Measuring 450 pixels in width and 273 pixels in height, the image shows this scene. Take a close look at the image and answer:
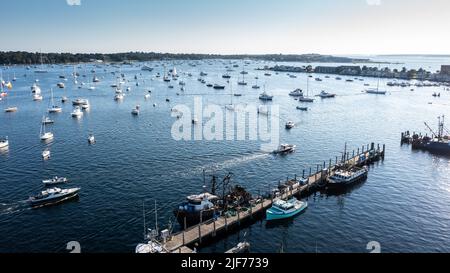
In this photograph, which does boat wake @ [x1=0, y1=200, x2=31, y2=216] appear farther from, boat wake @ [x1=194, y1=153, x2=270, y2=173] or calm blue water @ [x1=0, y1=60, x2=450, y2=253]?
boat wake @ [x1=194, y1=153, x2=270, y2=173]

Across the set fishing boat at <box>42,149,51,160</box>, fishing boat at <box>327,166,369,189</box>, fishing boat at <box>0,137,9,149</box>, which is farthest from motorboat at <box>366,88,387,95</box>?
fishing boat at <box>0,137,9,149</box>

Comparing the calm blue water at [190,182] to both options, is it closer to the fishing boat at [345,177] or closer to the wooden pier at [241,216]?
the wooden pier at [241,216]

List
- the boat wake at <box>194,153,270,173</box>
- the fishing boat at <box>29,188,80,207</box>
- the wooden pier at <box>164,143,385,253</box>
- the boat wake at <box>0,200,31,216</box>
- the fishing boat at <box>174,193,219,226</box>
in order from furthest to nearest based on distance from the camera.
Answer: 1. the boat wake at <box>194,153,270,173</box>
2. the fishing boat at <box>29,188,80,207</box>
3. the boat wake at <box>0,200,31,216</box>
4. the fishing boat at <box>174,193,219,226</box>
5. the wooden pier at <box>164,143,385,253</box>

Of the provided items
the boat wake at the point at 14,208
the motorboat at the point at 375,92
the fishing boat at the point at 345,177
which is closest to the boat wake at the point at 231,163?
the fishing boat at the point at 345,177

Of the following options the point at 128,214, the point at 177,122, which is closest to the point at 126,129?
the point at 177,122

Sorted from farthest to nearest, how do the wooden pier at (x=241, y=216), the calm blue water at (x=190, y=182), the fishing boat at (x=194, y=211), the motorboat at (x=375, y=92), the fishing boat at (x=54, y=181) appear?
the motorboat at (x=375, y=92)
the fishing boat at (x=54, y=181)
the fishing boat at (x=194, y=211)
the calm blue water at (x=190, y=182)
the wooden pier at (x=241, y=216)
